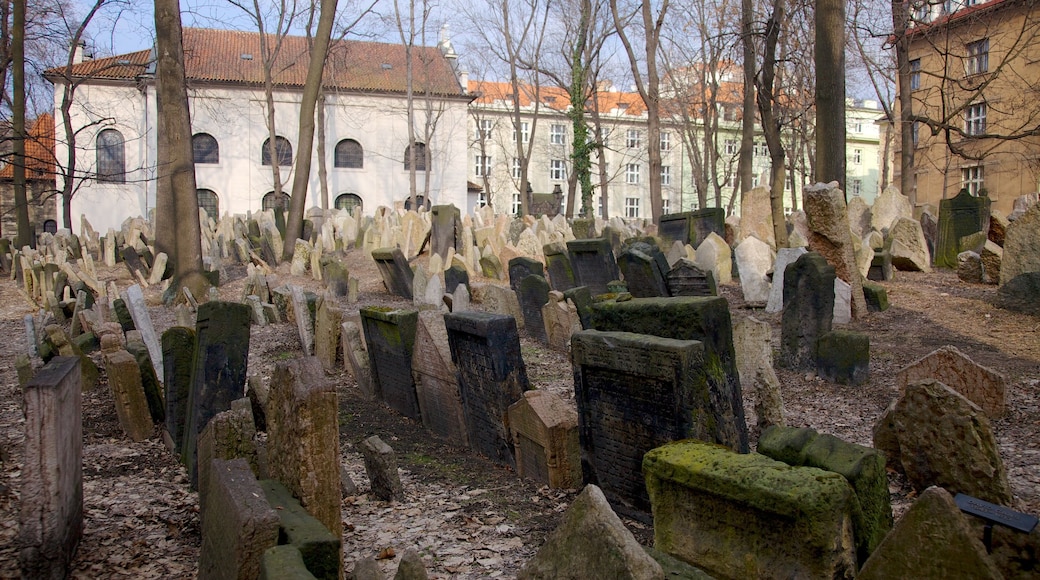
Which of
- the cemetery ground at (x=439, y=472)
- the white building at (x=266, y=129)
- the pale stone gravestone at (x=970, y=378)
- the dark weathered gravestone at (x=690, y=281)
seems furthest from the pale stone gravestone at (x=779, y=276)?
the white building at (x=266, y=129)

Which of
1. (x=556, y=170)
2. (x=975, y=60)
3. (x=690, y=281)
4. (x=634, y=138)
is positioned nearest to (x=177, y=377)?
(x=690, y=281)

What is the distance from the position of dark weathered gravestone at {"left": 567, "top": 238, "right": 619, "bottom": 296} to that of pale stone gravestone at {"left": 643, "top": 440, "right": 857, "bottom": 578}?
712 centimetres

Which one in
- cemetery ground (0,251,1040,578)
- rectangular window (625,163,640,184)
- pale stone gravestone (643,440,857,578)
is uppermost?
rectangular window (625,163,640,184)

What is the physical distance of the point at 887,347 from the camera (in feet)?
25.4

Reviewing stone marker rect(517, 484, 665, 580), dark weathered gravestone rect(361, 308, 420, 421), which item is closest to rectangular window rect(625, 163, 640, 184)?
dark weathered gravestone rect(361, 308, 420, 421)

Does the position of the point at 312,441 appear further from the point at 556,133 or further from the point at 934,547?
the point at 556,133

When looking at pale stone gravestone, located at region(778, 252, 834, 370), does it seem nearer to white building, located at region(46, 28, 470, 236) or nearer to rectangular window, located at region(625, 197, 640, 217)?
white building, located at region(46, 28, 470, 236)

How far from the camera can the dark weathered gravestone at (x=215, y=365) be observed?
4.97 metres

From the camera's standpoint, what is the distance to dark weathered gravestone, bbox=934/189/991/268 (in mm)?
12969

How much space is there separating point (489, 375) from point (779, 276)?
5561mm

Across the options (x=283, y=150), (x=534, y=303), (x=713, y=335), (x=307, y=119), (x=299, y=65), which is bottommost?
(x=534, y=303)

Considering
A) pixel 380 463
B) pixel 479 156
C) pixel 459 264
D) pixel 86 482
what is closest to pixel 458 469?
pixel 380 463

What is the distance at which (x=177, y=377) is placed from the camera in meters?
5.32

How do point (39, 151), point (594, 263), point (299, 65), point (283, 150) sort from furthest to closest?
point (299, 65), point (283, 150), point (39, 151), point (594, 263)
